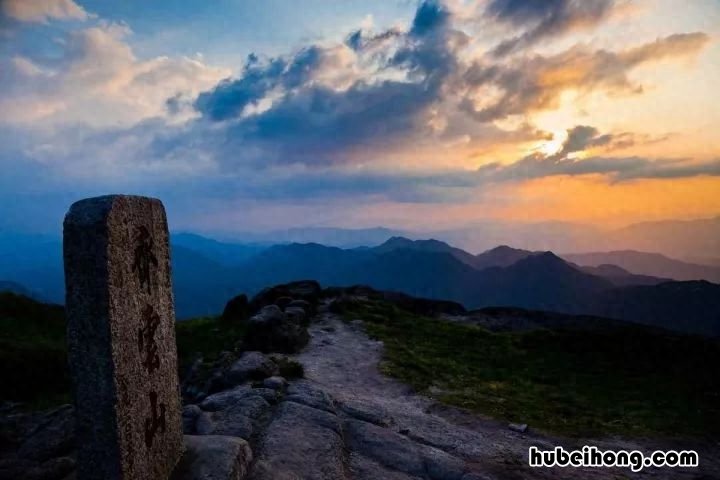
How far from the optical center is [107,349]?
6.21 meters

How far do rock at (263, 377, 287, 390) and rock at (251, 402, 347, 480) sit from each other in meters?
1.45

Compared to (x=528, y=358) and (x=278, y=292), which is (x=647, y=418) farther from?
(x=278, y=292)

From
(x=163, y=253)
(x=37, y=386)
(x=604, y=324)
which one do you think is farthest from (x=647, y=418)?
(x=37, y=386)

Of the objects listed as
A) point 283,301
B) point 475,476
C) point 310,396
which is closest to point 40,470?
point 310,396

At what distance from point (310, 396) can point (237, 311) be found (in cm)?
2034

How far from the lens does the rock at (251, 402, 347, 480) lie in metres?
9.73

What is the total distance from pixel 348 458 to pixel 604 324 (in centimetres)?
2981

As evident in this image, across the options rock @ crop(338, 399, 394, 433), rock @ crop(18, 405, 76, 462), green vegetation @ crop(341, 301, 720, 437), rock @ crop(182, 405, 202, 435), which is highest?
rock @ crop(182, 405, 202, 435)

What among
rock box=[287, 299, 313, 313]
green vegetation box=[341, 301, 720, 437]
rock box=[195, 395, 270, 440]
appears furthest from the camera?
rock box=[287, 299, 313, 313]

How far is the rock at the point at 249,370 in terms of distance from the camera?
15453 mm

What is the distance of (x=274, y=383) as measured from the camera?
14469 millimetres

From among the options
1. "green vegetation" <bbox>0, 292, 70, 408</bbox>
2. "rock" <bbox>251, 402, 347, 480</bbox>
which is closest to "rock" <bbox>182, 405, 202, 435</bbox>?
"rock" <bbox>251, 402, 347, 480</bbox>

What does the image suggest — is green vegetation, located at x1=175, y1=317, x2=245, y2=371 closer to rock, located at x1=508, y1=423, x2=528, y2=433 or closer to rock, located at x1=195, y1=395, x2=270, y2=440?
rock, located at x1=195, y1=395, x2=270, y2=440

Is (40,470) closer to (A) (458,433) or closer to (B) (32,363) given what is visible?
(A) (458,433)
